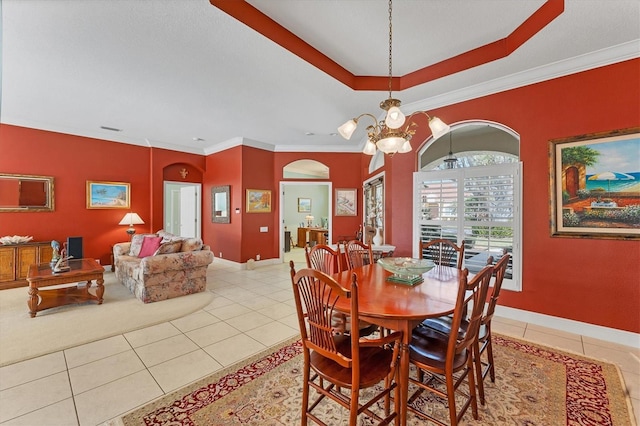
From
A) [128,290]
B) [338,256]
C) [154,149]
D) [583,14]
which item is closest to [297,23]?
[338,256]

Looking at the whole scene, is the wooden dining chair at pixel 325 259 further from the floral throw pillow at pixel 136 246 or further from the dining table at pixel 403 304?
the floral throw pillow at pixel 136 246

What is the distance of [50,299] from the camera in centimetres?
370

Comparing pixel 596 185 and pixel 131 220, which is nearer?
pixel 596 185

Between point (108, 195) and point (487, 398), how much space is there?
7008 mm

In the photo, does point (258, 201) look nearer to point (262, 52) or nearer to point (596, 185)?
point (262, 52)

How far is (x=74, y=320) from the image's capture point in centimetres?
326

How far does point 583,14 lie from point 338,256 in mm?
2915

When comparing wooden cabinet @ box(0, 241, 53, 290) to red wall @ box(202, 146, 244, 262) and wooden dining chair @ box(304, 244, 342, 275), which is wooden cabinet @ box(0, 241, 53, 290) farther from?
wooden dining chair @ box(304, 244, 342, 275)

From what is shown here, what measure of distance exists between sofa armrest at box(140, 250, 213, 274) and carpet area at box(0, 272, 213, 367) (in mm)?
476

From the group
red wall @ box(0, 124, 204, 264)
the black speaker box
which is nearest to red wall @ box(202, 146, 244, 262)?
red wall @ box(0, 124, 204, 264)

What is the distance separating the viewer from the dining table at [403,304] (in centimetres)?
147

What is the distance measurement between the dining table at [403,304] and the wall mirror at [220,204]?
4.85 metres

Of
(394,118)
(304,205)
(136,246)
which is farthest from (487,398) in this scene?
(304,205)

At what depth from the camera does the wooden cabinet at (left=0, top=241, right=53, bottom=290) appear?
4477 millimetres
